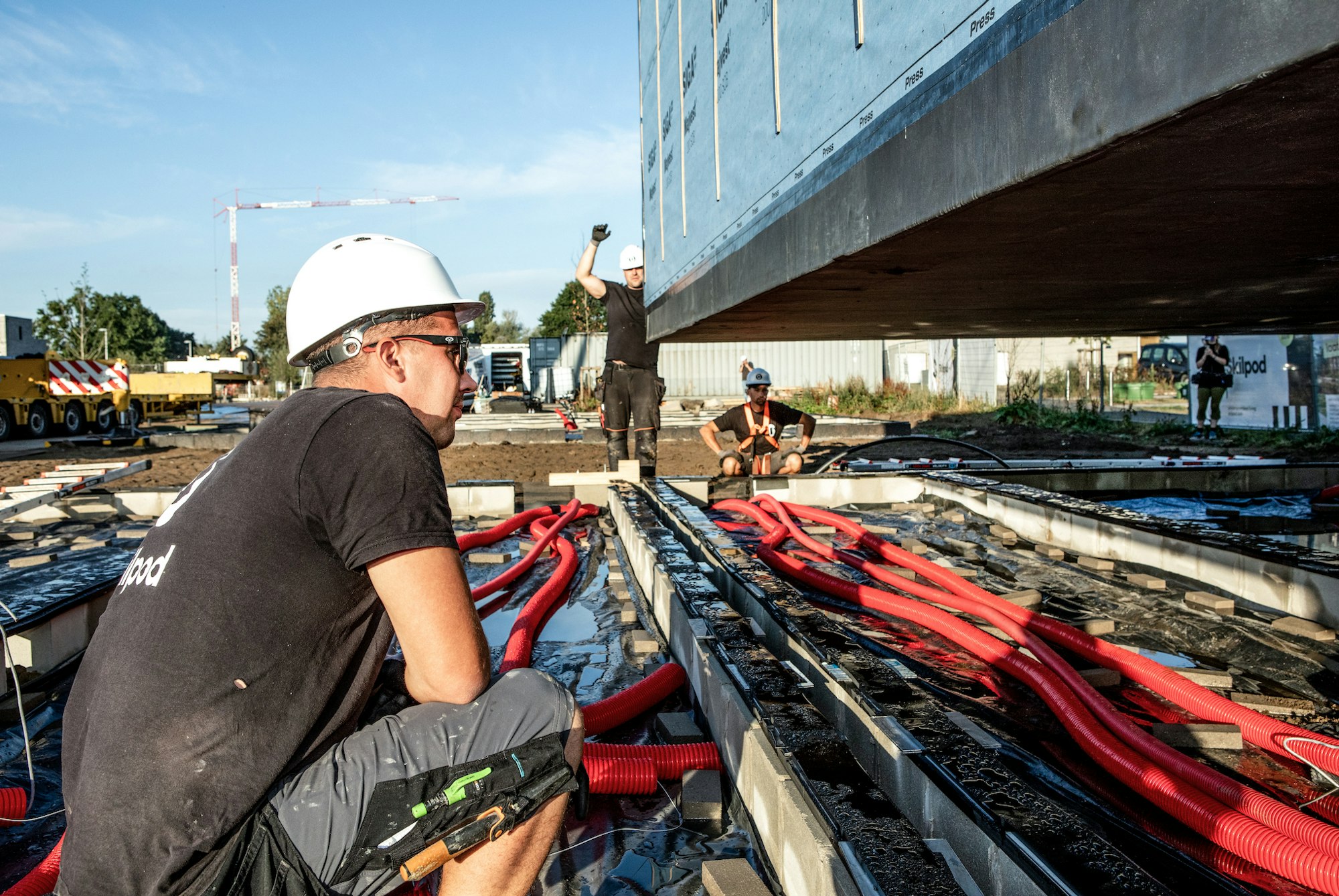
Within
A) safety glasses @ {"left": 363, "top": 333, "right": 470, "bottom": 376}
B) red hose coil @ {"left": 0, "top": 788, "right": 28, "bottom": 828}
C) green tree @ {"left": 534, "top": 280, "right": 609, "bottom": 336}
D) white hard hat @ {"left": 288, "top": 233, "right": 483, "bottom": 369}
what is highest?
green tree @ {"left": 534, "top": 280, "right": 609, "bottom": 336}

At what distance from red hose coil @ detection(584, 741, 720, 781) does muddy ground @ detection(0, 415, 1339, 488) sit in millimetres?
6565

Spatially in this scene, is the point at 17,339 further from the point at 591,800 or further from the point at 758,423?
the point at 591,800

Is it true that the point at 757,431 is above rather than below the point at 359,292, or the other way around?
below

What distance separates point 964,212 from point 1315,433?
1356 centimetres

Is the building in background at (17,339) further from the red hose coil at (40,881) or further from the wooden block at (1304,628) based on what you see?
the wooden block at (1304,628)

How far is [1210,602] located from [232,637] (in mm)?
3713

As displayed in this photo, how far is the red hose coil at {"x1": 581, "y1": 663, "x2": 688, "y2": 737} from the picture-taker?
2.69m

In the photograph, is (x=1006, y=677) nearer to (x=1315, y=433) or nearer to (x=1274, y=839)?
(x=1274, y=839)

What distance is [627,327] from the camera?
23.7ft

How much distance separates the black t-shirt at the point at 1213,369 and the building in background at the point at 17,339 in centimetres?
2402

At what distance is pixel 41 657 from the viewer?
3350 millimetres

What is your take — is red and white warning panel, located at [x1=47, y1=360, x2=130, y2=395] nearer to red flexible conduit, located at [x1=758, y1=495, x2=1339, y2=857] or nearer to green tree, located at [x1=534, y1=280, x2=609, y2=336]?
red flexible conduit, located at [x1=758, y1=495, x2=1339, y2=857]

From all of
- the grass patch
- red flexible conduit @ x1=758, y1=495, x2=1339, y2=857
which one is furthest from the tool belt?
the grass patch

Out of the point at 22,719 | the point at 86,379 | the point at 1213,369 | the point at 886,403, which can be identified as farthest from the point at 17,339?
the point at 1213,369
